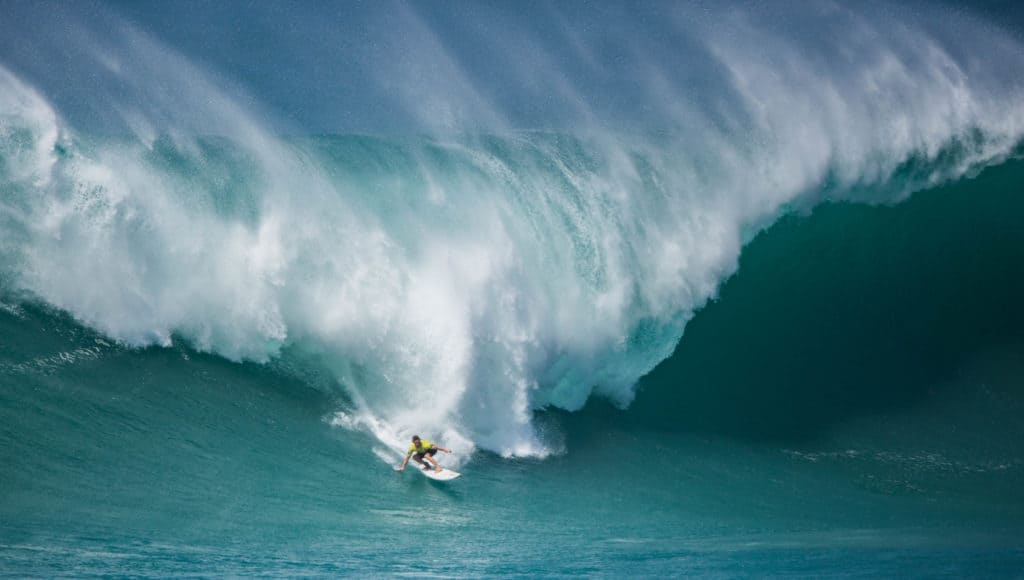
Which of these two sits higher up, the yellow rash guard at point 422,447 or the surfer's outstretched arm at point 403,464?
the yellow rash guard at point 422,447

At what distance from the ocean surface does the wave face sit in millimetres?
60

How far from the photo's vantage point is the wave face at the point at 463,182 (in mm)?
11719

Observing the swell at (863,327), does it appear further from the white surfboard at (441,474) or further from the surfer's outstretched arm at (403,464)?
the surfer's outstretched arm at (403,464)

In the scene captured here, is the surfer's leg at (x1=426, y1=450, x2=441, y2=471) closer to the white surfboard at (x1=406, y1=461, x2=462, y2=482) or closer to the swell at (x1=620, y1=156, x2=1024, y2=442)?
the white surfboard at (x1=406, y1=461, x2=462, y2=482)

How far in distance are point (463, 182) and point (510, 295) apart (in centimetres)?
229

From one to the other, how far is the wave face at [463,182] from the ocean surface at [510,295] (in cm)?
6

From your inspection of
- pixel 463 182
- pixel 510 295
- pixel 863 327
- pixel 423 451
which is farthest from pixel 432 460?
pixel 863 327

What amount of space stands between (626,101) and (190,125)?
7182 millimetres

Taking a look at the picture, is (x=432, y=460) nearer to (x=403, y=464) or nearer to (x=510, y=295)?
(x=403, y=464)

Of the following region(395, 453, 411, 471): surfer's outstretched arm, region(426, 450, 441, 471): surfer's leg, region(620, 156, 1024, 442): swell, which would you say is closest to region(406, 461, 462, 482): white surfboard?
region(426, 450, 441, 471): surfer's leg

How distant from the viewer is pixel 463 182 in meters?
13.4

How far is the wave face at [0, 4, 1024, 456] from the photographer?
38.4 ft

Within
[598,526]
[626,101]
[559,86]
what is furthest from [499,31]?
[598,526]

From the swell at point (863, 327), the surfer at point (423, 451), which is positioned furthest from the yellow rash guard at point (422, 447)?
the swell at point (863, 327)
